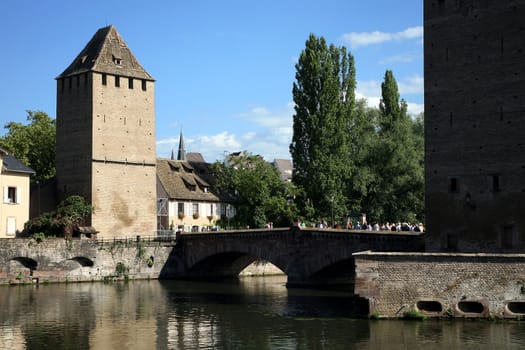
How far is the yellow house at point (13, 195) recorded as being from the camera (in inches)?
2272

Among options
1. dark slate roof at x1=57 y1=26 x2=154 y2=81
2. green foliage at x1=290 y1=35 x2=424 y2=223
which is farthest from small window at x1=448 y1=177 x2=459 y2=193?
dark slate roof at x1=57 y1=26 x2=154 y2=81

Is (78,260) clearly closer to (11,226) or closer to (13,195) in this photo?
(11,226)

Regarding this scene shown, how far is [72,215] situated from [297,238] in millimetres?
18233

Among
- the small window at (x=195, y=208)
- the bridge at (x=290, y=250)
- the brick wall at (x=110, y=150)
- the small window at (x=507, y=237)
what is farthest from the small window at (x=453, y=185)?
the small window at (x=195, y=208)

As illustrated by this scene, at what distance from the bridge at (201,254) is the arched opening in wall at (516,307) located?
10993 millimetres

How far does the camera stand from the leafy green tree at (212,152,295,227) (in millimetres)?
66562

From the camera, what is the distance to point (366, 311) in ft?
112

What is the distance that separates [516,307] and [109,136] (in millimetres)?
38386

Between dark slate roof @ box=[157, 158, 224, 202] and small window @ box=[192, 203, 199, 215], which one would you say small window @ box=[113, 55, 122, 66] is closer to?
dark slate roof @ box=[157, 158, 224, 202]

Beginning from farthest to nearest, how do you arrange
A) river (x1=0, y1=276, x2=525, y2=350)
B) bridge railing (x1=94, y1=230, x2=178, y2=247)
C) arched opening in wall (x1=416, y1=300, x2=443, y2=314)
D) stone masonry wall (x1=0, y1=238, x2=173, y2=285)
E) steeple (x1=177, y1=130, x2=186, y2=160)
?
steeple (x1=177, y1=130, x2=186, y2=160), bridge railing (x1=94, y1=230, x2=178, y2=247), stone masonry wall (x1=0, y1=238, x2=173, y2=285), arched opening in wall (x1=416, y1=300, x2=443, y2=314), river (x1=0, y1=276, x2=525, y2=350)

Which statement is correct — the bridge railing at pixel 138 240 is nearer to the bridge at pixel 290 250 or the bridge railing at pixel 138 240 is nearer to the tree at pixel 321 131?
the bridge at pixel 290 250

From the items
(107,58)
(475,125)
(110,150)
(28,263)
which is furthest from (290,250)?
(107,58)

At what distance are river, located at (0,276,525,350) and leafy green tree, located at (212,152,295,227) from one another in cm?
1837

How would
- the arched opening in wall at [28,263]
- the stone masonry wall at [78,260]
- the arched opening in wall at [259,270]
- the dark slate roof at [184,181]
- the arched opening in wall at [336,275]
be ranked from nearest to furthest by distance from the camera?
the arched opening in wall at [336,275], the stone masonry wall at [78,260], the arched opening in wall at [28,263], the arched opening in wall at [259,270], the dark slate roof at [184,181]
